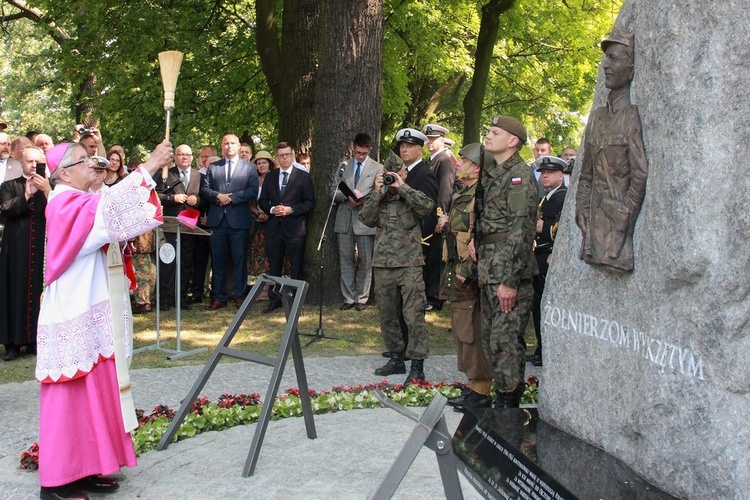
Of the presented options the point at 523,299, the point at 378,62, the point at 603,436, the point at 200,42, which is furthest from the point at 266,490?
the point at 200,42

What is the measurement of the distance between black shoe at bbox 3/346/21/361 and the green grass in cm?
9

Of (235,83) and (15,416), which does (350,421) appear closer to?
(15,416)

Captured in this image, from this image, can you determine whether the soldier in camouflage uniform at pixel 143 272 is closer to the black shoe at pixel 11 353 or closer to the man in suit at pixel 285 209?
the man in suit at pixel 285 209

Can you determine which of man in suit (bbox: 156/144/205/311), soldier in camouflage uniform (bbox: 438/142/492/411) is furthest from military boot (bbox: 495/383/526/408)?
man in suit (bbox: 156/144/205/311)

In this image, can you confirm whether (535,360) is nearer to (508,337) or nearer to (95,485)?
(508,337)

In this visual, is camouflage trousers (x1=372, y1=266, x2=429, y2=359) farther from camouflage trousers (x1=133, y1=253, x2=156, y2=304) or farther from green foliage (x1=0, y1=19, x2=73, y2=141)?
green foliage (x1=0, y1=19, x2=73, y2=141)

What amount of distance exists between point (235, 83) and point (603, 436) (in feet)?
48.8

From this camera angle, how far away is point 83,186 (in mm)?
5125

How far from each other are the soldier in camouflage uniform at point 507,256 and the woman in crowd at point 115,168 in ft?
19.7

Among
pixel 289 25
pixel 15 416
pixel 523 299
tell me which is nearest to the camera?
pixel 523 299

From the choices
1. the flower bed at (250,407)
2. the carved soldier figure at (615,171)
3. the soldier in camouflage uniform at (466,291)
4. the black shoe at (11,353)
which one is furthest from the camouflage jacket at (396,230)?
the black shoe at (11,353)

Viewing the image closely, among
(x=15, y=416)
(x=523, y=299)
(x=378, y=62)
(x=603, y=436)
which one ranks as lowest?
(x=15, y=416)

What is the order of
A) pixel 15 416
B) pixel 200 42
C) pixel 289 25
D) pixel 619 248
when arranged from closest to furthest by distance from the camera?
pixel 619 248
pixel 15 416
pixel 289 25
pixel 200 42

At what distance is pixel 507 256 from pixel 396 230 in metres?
1.93
